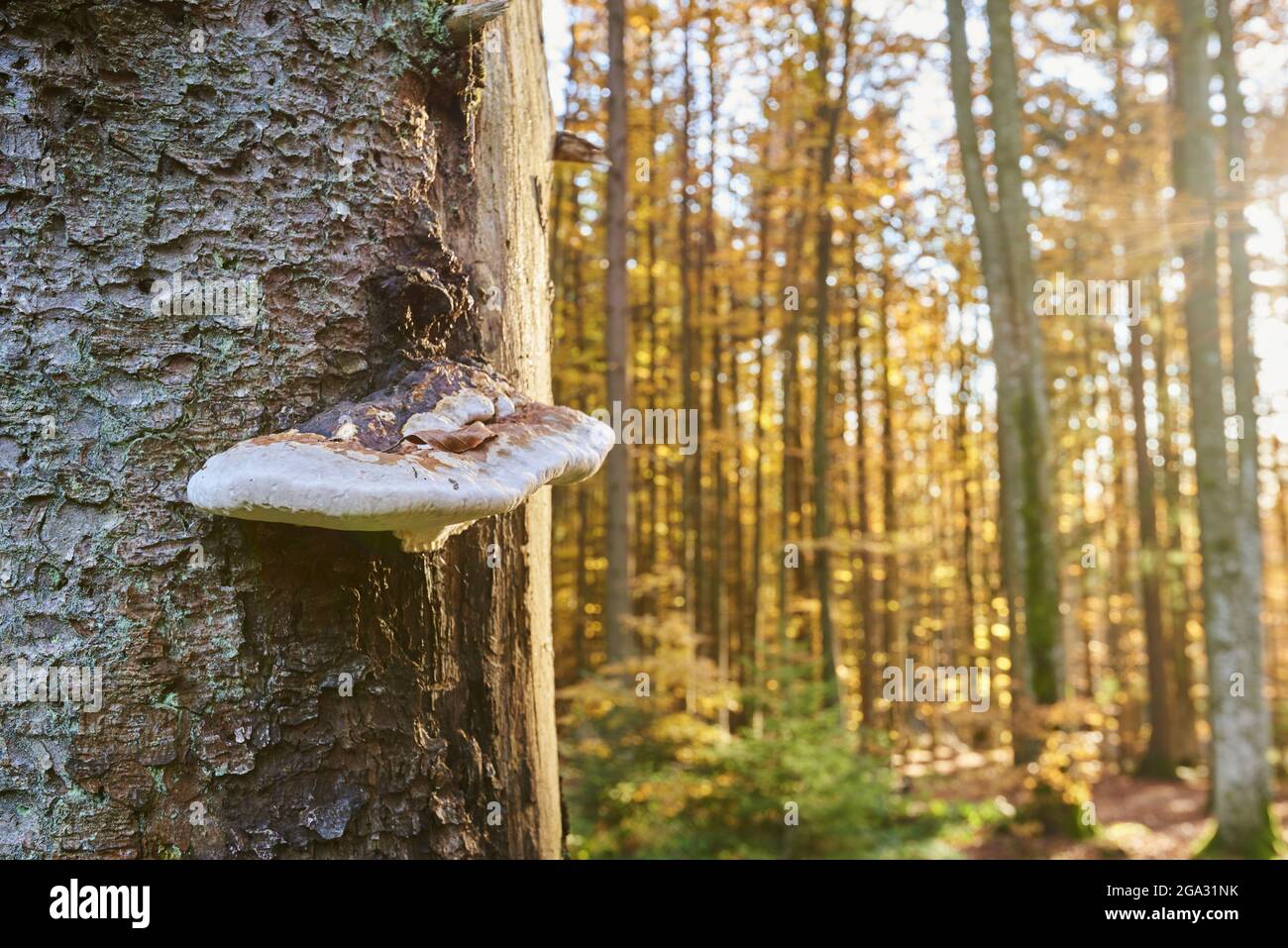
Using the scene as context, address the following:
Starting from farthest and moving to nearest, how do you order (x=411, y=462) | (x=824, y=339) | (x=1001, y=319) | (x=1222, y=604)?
(x=824, y=339) → (x=1001, y=319) → (x=1222, y=604) → (x=411, y=462)

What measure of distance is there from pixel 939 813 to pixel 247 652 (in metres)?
9.05

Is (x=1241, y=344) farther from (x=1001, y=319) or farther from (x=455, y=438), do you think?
(x=455, y=438)

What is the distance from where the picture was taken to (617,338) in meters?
7.64

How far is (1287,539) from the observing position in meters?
21.5

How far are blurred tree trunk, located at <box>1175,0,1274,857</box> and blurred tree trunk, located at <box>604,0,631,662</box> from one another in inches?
197

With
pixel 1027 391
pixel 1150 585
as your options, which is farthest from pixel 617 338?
pixel 1150 585

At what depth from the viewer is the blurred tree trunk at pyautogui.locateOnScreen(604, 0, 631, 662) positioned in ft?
24.7

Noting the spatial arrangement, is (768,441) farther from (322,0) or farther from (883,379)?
(322,0)

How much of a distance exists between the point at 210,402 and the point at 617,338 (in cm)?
679

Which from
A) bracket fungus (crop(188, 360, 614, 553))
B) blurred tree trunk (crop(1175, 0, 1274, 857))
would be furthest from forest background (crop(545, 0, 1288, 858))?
bracket fungus (crop(188, 360, 614, 553))

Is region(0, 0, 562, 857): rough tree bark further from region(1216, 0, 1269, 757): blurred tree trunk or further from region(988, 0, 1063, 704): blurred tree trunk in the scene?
region(1216, 0, 1269, 757): blurred tree trunk

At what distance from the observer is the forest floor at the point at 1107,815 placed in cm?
702
